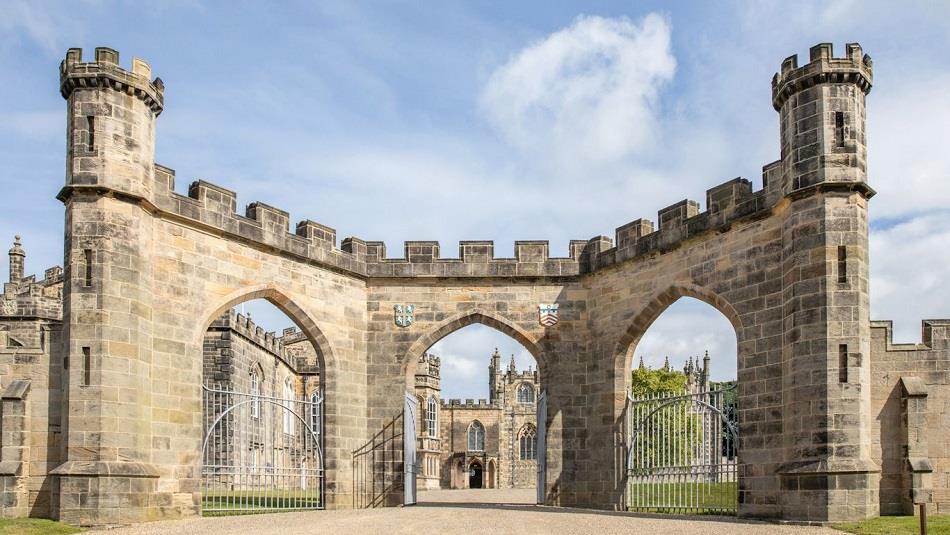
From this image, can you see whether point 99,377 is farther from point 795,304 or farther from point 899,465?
point 899,465

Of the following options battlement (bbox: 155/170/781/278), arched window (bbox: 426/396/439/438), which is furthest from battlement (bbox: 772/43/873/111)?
arched window (bbox: 426/396/439/438)

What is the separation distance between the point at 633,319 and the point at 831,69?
5.91 meters

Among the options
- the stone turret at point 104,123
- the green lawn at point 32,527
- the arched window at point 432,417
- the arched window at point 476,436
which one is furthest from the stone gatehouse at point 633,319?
the arched window at point 476,436

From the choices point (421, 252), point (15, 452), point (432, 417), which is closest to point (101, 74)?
point (15, 452)

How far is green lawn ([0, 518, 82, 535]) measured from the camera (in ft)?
41.3

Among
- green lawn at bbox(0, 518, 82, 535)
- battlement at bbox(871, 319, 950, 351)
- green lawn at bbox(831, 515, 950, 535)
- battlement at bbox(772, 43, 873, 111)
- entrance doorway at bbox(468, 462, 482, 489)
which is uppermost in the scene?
battlement at bbox(772, 43, 873, 111)

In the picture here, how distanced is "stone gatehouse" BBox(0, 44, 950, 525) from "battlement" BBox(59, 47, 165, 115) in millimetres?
29

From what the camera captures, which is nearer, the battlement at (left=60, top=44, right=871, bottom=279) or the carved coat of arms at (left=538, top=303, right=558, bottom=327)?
the battlement at (left=60, top=44, right=871, bottom=279)

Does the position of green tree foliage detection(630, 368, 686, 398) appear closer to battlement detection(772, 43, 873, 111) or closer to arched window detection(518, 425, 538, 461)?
arched window detection(518, 425, 538, 461)

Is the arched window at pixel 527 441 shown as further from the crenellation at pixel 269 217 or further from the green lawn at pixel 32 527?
the green lawn at pixel 32 527

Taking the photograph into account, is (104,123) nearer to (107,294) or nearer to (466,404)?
(107,294)

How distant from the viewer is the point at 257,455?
29.8m

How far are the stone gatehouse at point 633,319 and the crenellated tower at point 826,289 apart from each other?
27mm

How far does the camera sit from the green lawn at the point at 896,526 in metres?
11.7
